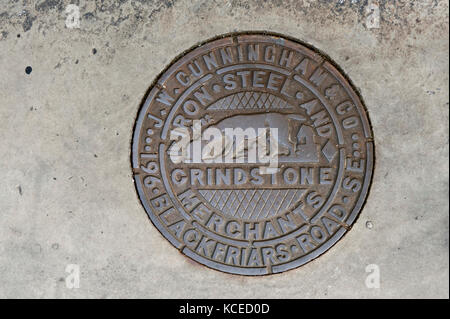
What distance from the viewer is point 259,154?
284 cm

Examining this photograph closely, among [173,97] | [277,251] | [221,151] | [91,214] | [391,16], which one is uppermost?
[391,16]

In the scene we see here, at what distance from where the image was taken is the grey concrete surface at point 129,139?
2.88m

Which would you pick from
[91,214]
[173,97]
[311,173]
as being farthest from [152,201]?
[311,173]

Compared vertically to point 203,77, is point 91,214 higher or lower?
lower

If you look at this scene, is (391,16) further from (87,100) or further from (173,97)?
(87,100)

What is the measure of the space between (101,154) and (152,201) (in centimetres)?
42

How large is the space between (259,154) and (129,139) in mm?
780

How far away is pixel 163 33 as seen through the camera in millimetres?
2922

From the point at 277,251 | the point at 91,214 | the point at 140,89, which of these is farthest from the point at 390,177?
the point at 91,214

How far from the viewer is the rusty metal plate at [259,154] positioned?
9.28 ft

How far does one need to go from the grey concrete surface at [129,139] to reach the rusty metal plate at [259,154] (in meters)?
0.11

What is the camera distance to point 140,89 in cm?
292

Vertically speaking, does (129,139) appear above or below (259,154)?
above

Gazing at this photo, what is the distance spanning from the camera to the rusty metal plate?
2.83 m
